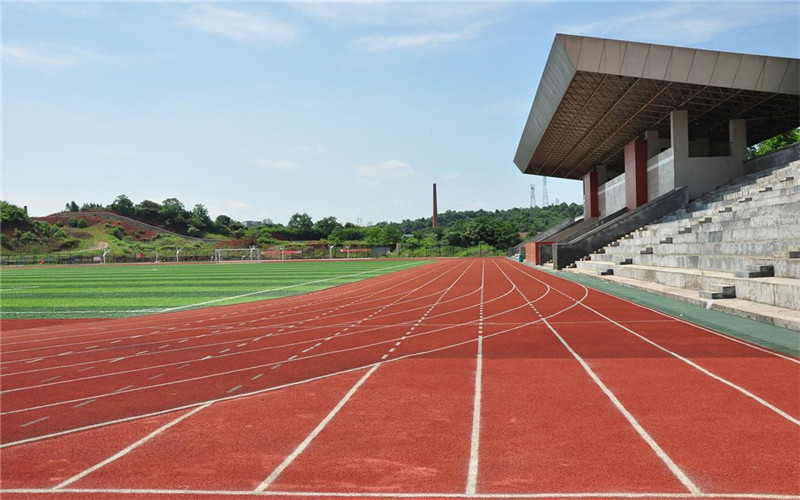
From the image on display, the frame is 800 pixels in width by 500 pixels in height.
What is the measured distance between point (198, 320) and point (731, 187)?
963 inches

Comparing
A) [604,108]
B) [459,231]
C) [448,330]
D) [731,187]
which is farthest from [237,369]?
[459,231]

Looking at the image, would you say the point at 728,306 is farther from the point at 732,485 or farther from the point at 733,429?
the point at 732,485

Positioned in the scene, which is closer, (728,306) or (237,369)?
(237,369)

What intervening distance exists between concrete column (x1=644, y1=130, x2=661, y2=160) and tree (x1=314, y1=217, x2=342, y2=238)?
300ft

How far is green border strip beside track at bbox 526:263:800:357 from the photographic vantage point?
25.2ft

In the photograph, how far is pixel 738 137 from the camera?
28359 mm

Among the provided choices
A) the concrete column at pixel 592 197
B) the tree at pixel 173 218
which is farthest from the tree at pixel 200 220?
the concrete column at pixel 592 197

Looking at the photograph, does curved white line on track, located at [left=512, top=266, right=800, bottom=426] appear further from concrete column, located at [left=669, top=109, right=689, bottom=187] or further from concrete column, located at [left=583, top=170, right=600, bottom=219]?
concrete column, located at [left=583, top=170, right=600, bottom=219]

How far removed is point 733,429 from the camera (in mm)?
4348

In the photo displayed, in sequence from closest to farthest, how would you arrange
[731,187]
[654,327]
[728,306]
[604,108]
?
[654,327], [728,306], [731,187], [604,108]

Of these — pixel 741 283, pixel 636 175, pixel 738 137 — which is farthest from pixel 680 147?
pixel 741 283

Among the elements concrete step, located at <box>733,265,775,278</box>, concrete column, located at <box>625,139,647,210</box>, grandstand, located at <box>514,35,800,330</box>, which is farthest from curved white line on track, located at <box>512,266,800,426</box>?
concrete column, located at <box>625,139,647,210</box>

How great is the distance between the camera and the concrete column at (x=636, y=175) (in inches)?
1312

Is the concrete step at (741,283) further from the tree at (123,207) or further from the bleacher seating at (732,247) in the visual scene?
the tree at (123,207)
